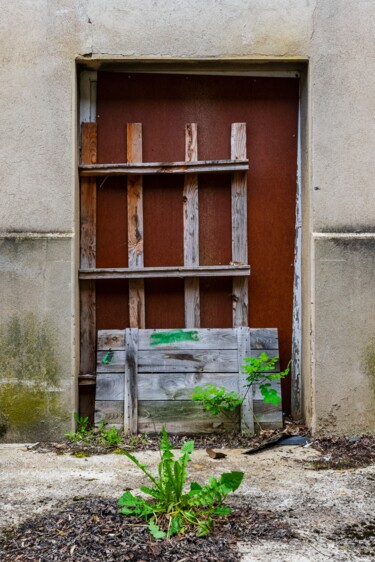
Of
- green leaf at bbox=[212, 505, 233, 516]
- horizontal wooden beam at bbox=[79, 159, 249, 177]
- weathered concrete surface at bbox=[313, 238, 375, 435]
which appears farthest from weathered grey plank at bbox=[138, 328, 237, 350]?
green leaf at bbox=[212, 505, 233, 516]

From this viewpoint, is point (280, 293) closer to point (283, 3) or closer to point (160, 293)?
point (160, 293)

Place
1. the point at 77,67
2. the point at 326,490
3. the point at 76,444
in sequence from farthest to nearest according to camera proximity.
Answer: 1. the point at 77,67
2. the point at 76,444
3. the point at 326,490

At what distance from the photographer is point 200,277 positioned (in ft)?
15.9

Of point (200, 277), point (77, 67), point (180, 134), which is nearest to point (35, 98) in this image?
point (77, 67)

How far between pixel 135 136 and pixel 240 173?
2.93 feet

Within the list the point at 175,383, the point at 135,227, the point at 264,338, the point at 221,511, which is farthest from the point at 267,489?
the point at 135,227

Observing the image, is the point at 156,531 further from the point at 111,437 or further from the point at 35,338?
the point at 35,338

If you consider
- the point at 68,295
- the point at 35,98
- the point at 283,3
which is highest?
the point at 283,3

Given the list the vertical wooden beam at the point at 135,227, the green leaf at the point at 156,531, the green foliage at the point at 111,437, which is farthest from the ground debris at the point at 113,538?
the vertical wooden beam at the point at 135,227

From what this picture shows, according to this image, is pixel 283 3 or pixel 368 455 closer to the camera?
pixel 368 455

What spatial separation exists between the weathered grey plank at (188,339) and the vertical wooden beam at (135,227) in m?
0.18

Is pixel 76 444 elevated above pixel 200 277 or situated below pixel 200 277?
below

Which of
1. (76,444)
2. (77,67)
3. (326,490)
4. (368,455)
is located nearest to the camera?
(326,490)

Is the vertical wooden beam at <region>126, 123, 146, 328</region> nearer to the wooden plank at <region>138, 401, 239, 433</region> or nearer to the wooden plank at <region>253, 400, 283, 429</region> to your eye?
the wooden plank at <region>138, 401, 239, 433</region>
